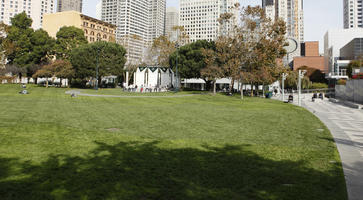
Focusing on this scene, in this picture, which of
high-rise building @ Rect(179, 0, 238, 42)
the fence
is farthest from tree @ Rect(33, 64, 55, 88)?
high-rise building @ Rect(179, 0, 238, 42)

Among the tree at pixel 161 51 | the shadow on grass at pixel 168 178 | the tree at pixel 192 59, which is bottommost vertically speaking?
the shadow on grass at pixel 168 178

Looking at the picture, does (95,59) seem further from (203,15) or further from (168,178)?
(203,15)

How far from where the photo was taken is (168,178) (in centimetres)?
467

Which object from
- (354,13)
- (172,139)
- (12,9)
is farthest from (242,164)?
(354,13)

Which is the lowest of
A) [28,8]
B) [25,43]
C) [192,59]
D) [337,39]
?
[192,59]

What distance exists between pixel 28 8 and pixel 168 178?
20117 centimetres

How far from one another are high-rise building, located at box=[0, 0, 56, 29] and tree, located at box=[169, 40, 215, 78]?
5403 inches

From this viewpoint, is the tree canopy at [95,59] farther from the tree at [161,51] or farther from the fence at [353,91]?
the fence at [353,91]

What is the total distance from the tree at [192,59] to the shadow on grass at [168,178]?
46224mm

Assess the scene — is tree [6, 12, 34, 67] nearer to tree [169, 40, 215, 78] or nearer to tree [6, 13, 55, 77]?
tree [6, 13, 55, 77]

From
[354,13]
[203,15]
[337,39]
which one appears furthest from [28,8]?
[354,13]

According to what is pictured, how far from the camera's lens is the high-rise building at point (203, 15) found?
620 ft

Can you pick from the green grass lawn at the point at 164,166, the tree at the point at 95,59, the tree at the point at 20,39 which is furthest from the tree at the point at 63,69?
the green grass lawn at the point at 164,166

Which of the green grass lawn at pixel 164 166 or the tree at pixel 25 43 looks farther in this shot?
the tree at pixel 25 43
